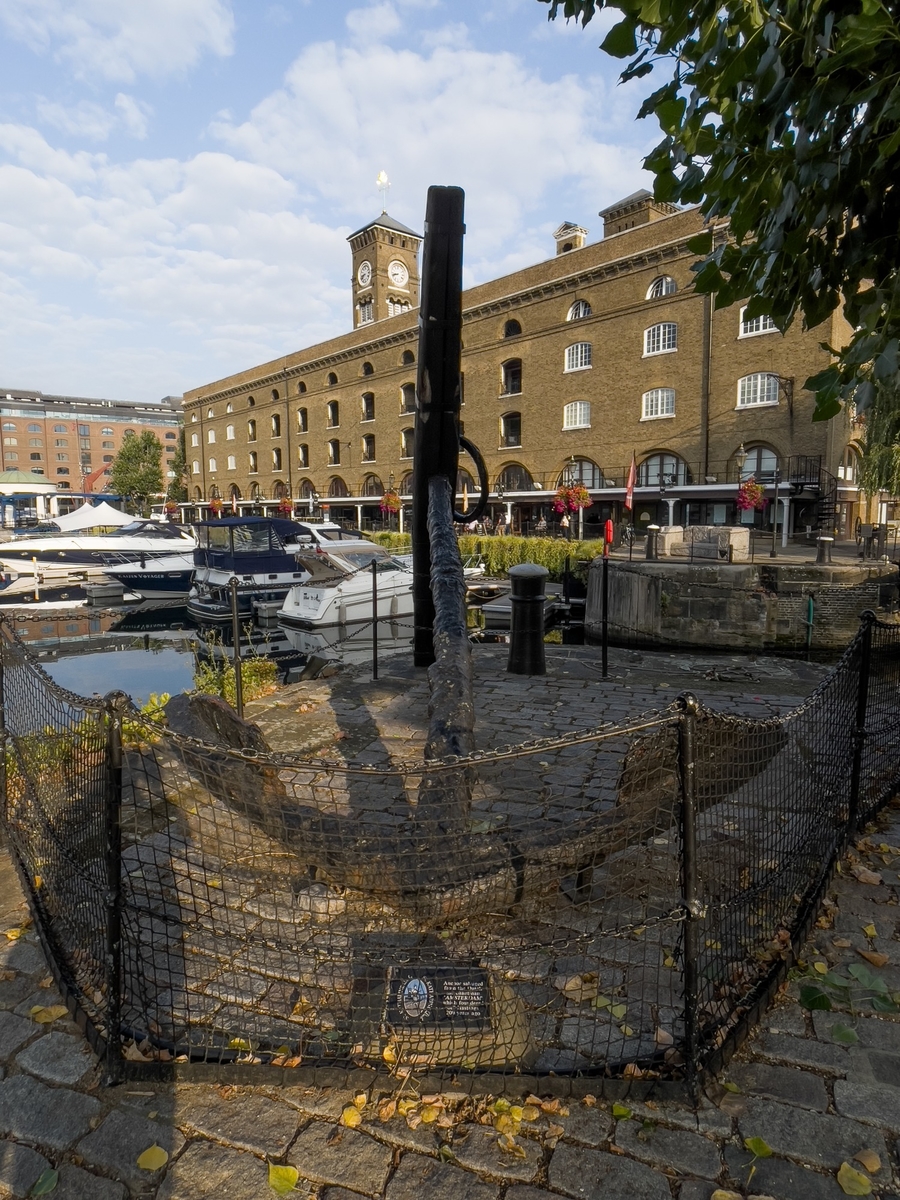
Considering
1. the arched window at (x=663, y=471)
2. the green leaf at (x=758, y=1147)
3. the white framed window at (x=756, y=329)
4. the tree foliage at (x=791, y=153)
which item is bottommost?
the green leaf at (x=758, y=1147)

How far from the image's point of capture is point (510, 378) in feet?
132

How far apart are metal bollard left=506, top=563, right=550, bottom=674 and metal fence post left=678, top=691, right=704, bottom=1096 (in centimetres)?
579

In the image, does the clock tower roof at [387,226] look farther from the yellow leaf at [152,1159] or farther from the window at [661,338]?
the yellow leaf at [152,1159]

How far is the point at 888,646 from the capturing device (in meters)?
5.50

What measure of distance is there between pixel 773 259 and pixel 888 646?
373 cm

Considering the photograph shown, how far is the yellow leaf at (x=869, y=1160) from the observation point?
6.71 ft

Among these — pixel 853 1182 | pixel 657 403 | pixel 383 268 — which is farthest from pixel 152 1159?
pixel 383 268

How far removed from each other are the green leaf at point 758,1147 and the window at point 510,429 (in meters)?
38.9

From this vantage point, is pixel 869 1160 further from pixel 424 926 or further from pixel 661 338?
pixel 661 338

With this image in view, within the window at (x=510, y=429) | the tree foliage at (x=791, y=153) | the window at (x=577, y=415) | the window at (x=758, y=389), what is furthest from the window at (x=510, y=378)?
the tree foliage at (x=791, y=153)

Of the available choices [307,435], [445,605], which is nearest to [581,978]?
[445,605]

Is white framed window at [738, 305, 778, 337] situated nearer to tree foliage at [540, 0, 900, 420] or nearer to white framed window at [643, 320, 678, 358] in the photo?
white framed window at [643, 320, 678, 358]

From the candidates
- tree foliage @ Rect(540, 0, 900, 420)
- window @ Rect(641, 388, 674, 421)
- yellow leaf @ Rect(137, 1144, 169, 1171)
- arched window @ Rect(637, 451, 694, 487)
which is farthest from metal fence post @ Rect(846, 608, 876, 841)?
window @ Rect(641, 388, 674, 421)

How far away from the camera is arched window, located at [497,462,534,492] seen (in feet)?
126
